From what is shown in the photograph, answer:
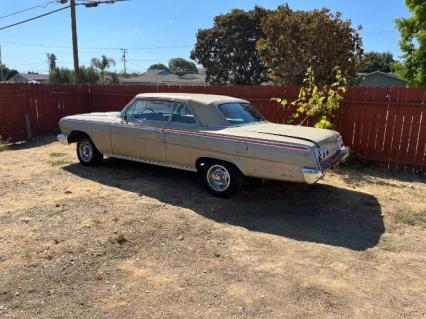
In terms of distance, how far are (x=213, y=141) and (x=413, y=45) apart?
10.3m

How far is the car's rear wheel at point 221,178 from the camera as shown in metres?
5.87

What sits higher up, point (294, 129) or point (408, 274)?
point (294, 129)

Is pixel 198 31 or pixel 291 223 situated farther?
pixel 198 31

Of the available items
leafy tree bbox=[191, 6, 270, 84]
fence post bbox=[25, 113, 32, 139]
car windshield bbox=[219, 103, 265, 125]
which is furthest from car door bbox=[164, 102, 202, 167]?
leafy tree bbox=[191, 6, 270, 84]

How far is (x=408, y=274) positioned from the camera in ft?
13.1

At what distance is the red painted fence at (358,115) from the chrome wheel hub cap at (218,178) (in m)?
4.01

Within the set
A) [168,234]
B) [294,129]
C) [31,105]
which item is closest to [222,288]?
[168,234]

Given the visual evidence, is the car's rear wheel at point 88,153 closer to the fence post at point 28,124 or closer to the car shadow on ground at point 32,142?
the car shadow on ground at point 32,142

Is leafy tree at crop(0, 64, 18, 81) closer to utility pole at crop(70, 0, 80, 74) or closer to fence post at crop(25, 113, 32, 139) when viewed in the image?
utility pole at crop(70, 0, 80, 74)

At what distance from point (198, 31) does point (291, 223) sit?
3305 centimetres

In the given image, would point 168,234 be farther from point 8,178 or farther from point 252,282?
point 8,178

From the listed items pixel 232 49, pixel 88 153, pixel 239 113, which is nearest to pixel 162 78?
pixel 232 49

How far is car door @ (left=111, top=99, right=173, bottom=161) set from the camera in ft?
21.8

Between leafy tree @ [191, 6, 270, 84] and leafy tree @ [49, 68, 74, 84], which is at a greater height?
leafy tree @ [191, 6, 270, 84]
